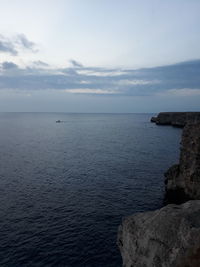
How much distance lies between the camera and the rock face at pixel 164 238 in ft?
50.9

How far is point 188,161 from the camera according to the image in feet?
172

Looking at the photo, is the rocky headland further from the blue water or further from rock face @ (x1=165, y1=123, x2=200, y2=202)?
rock face @ (x1=165, y1=123, x2=200, y2=202)

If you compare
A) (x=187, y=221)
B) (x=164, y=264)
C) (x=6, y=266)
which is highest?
(x=187, y=221)

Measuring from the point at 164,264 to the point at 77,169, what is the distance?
64334 mm

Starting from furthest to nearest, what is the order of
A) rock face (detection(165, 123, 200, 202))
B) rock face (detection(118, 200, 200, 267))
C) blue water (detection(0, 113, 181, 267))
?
rock face (detection(165, 123, 200, 202))
blue water (detection(0, 113, 181, 267))
rock face (detection(118, 200, 200, 267))

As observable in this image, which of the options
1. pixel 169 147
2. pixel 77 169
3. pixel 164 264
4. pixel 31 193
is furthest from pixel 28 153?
pixel 164 264

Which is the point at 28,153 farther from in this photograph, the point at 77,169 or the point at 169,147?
the point at 169,147

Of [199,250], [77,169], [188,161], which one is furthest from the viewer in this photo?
[77,169]

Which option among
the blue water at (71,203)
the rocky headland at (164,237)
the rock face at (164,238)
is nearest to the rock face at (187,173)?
the blue water at (71,203)

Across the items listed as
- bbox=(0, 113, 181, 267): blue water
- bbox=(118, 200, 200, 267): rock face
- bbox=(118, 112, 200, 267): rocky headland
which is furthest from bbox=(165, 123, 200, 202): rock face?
bbox=(118, 200, 200, 267): rock face

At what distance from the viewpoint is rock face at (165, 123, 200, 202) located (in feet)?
164

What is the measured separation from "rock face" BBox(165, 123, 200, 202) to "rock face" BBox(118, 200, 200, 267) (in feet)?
105

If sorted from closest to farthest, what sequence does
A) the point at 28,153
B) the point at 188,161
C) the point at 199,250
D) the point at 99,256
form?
the point at 199,250
the point at 99,256
the point at 188,161
the point at 28,153

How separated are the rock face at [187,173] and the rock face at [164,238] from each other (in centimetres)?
3197
